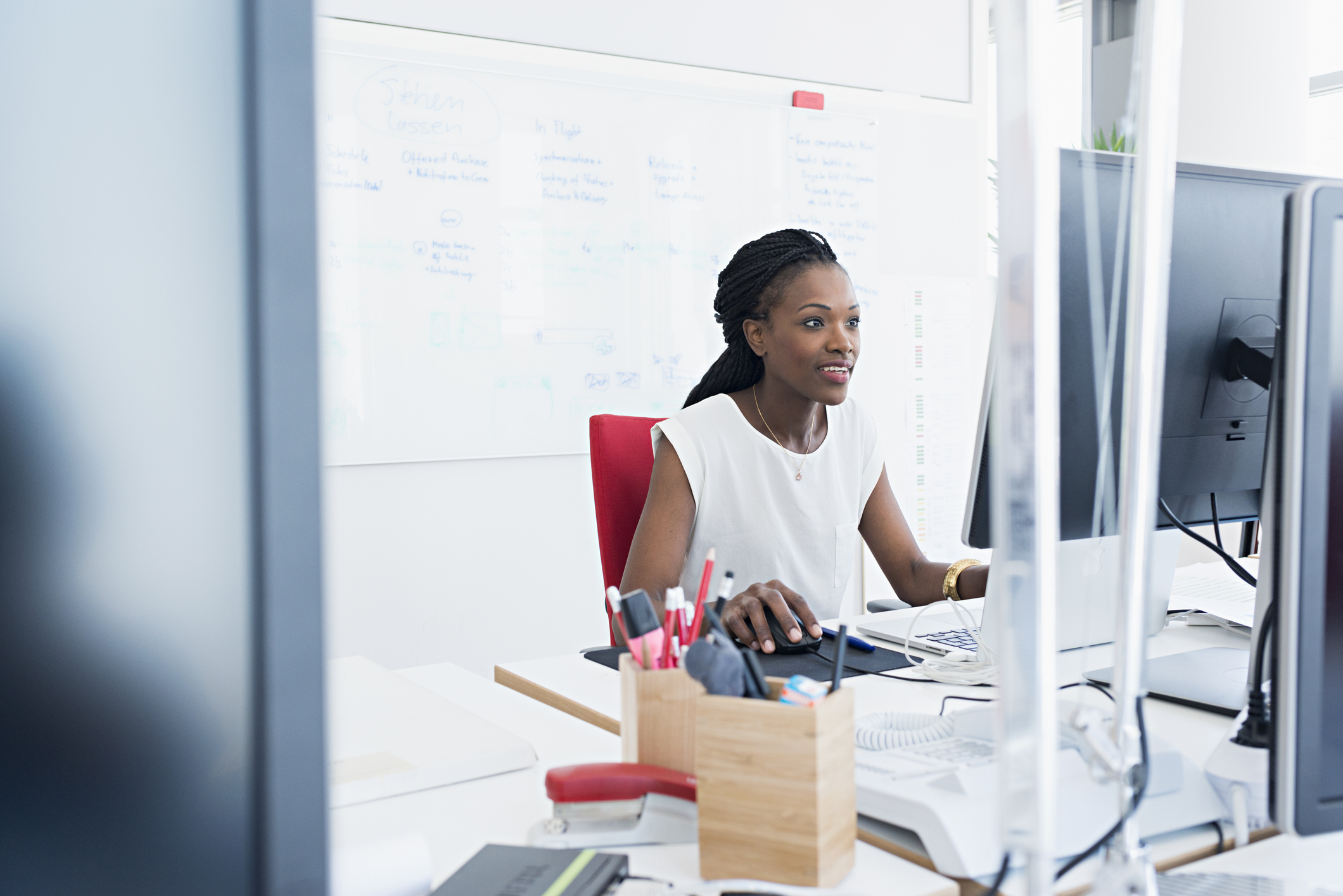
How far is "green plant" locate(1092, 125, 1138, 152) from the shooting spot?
0.61 m

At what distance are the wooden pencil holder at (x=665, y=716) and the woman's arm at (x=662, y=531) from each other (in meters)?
0.75

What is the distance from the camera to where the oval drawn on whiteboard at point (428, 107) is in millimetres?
2287

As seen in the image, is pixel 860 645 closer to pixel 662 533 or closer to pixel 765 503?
pixel 662 533

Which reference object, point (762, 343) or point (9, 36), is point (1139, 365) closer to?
point (9, 36)

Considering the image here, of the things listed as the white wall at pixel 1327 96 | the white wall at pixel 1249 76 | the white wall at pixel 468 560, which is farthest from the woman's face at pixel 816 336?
the white wall at pixel 1327 96

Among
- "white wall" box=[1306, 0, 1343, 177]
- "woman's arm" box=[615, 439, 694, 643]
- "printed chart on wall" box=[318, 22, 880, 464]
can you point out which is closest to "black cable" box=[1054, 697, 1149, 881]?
"woman's arm" box=[615, 439, 694, 643]

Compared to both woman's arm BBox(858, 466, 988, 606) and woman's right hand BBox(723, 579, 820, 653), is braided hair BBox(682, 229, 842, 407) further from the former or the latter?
woman's right hand BBox(723, 579, 820, 653)

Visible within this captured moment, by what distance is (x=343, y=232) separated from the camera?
227 centimetres

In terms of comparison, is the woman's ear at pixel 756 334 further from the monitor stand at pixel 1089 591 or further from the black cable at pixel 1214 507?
the monitor stand at pixel 1089 591

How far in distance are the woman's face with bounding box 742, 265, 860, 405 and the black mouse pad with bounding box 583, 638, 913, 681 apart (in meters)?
0.64

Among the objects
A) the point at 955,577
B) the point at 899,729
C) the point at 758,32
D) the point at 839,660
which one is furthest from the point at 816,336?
the point at 758,32

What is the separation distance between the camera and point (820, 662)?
1151 mm

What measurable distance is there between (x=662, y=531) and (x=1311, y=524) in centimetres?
109

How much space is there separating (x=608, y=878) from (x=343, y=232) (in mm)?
1933
